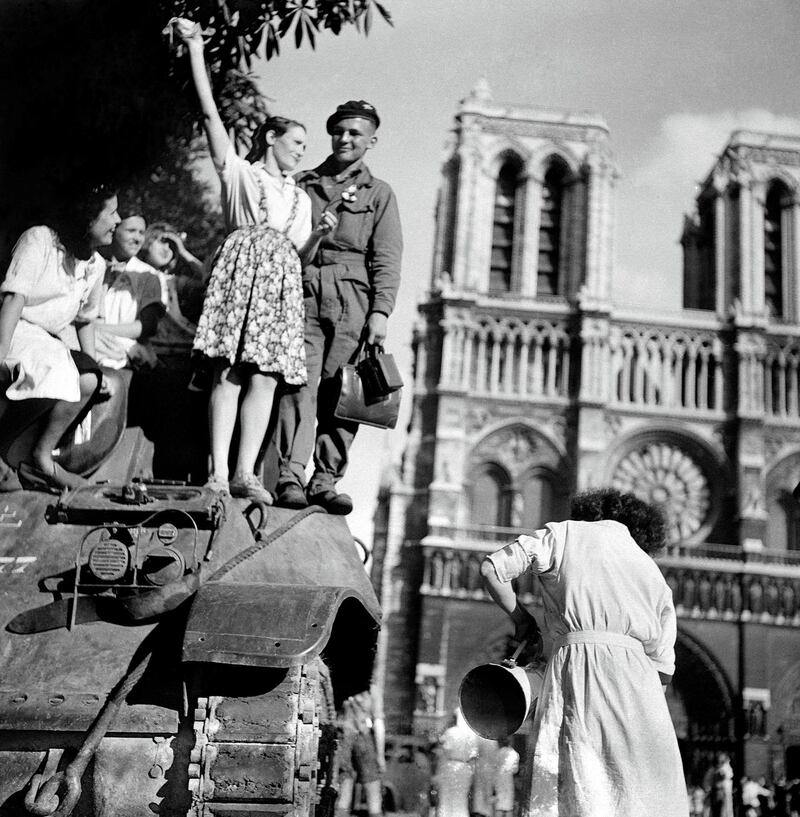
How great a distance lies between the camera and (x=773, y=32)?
10898 millimetres

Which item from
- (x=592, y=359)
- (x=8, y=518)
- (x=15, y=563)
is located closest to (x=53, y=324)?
(x=8, y=518)

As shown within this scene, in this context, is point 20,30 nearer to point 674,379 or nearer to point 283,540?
point 283,540

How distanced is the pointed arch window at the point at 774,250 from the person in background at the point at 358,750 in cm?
2807

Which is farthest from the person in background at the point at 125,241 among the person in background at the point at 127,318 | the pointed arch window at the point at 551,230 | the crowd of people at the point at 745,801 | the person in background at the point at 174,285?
the pointed arch window at the point at 551,230

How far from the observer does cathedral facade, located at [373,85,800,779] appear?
102 feet

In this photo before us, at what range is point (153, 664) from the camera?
3910 mm

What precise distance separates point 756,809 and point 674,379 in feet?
57.0

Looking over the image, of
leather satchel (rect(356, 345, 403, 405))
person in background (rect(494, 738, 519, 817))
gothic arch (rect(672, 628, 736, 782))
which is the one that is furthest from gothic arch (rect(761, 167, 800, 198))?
leather satchel (rect(356, 345, 403, 405))

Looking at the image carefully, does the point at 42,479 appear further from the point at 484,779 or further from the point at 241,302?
the point at 484,779

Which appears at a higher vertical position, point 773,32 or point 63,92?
point 773,32

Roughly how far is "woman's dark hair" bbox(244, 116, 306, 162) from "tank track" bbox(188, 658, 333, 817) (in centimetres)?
322

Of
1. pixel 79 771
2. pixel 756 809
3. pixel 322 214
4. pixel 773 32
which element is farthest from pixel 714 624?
pixel 79 771

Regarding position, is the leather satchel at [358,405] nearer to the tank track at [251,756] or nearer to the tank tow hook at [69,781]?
Answer: the tank track at [251,756]

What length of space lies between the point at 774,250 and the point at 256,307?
113 ft
